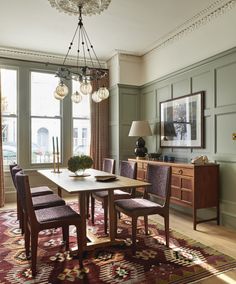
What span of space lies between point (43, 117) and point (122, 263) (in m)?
3.88

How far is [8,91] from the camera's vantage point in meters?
5.32

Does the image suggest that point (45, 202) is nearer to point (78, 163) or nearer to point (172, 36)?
point (78, 163)

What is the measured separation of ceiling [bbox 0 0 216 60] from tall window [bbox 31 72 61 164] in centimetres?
69

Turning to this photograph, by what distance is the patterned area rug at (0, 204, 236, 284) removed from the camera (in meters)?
2.28

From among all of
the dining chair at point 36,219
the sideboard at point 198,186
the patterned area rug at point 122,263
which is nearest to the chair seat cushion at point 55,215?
the dining chair at point 36,219

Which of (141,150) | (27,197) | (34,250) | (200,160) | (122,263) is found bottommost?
(122,263)

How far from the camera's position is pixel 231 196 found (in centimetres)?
361

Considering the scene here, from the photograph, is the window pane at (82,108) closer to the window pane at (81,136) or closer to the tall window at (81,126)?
the tall window at (81,126)

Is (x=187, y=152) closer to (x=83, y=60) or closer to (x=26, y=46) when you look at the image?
(x=83, y=60)

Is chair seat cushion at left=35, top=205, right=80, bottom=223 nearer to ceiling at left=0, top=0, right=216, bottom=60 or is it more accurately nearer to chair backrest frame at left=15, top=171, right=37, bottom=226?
chair backrest frame at left=15, top=171, right=37, bottom=226

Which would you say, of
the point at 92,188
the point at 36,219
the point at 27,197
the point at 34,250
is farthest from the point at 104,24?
the point at 34,250

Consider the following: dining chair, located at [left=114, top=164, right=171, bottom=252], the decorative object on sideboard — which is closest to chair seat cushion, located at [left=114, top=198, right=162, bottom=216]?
dining chair, located at [left=114, top=164, right=171, bottom=252]

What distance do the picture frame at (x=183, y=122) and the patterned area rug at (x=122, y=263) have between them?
1.63m

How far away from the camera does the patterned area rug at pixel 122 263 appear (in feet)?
7.48
